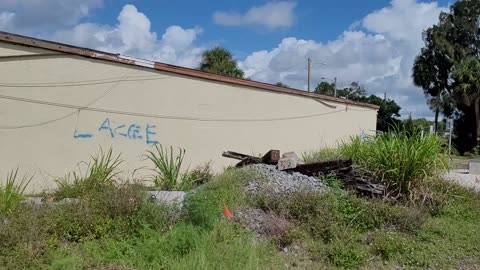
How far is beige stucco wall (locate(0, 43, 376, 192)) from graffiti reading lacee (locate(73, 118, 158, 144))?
→ 1.0 inches

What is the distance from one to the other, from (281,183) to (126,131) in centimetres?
442

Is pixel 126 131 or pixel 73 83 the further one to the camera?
pixel 126 131

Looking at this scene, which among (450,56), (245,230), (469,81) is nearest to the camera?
(245,230)

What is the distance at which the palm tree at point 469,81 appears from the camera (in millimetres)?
38344

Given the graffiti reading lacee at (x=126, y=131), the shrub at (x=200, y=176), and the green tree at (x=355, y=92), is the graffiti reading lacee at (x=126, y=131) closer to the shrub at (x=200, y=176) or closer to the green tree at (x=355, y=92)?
the shrub at (x=200, y=176)

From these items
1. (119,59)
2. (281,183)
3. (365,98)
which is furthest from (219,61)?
(365,98)

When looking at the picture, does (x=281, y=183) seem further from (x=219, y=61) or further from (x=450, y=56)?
(x=450, y=56)

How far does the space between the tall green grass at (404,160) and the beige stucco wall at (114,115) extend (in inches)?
196

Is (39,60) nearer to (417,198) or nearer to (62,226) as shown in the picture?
(62,226)

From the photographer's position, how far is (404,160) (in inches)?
349

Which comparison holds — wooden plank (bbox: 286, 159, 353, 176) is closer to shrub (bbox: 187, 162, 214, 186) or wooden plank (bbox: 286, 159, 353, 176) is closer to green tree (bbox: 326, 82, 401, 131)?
shrub (bbox: 187, 162, 214, 186)

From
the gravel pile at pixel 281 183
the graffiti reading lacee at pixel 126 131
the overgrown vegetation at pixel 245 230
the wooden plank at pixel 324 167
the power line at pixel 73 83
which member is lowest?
the overgrown vegetation at pixel 245 230

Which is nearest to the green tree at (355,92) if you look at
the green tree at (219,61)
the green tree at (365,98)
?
the green tree at (365,98)

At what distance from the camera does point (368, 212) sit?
7695mm
